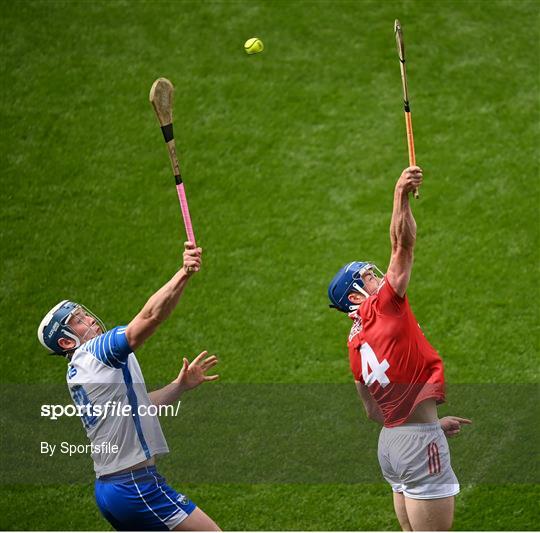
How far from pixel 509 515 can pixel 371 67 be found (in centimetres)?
599

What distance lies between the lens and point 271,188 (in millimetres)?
11594

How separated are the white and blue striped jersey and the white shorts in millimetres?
1542

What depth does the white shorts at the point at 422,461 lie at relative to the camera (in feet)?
22.6

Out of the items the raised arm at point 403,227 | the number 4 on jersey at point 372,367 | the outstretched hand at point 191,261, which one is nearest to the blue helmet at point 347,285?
the number 4 on jersey at point 372,367

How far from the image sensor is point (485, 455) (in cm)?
920

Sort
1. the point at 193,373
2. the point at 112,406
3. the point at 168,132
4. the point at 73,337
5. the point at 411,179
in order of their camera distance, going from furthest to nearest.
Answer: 1. the point at 193,373
2. the point at 73,337
3. the point at 112,406
4. the point at 168,132
5. the point at 411,179

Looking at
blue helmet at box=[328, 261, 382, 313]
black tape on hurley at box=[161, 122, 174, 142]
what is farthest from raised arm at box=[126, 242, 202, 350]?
blue helmet at box=[328, 261, 382, 313]

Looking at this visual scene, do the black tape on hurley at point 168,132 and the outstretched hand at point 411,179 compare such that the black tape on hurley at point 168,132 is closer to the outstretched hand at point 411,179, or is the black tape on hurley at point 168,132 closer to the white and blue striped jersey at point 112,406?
the white and blue striped jersey at point 112,406

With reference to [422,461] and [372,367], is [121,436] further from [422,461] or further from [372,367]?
[422,461]

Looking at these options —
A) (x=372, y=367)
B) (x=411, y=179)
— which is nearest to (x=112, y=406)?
(x=372, y=367)

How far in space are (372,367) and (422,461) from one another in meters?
0.68

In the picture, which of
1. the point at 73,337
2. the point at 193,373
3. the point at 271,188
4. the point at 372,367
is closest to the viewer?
the point at 372,367

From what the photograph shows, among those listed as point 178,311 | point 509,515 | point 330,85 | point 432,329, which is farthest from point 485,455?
point 330,85

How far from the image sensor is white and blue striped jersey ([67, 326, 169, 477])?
678cm
